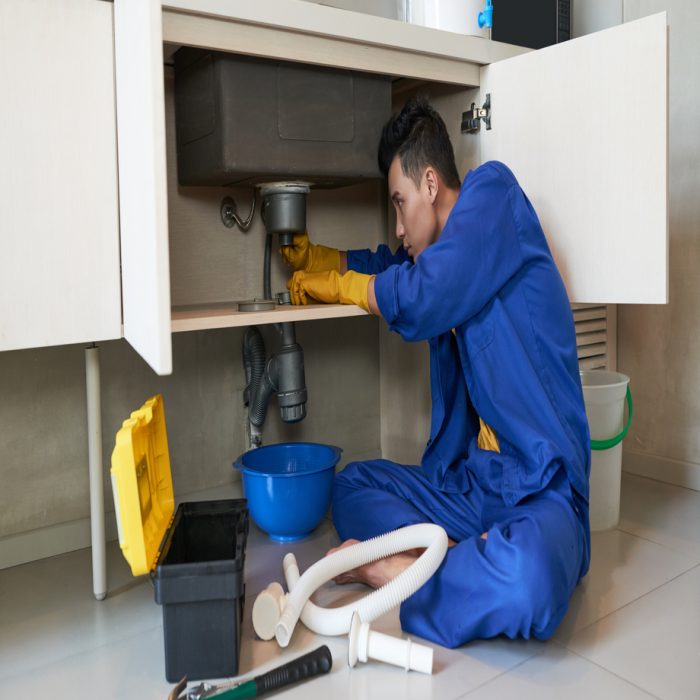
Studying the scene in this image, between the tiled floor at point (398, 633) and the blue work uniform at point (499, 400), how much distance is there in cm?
6

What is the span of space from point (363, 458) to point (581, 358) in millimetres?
629

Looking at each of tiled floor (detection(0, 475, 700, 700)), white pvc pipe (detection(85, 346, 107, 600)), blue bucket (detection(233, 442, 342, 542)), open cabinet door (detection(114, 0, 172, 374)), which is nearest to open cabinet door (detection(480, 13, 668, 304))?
tiled floor (detection(0, 475, 700, 700))

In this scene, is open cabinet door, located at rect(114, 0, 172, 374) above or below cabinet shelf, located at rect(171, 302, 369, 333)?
above

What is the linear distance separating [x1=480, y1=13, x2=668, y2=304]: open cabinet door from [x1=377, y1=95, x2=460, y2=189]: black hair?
4.6 inches

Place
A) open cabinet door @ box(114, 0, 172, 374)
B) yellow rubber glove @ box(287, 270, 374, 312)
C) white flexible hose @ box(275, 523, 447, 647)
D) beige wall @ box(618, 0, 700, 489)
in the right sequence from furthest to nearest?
beige wall @ box(618, 0, 700, 489) < yellow rubber glove @ box(287, 270, 374, 312) < white flexible hose @ box(275, 523, 447, 647) < open cabinet door @ box(114, 0, 172, 374)

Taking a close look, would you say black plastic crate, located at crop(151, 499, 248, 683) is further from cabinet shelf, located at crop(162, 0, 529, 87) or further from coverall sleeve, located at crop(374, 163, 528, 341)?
cabinet shelf, located at crop(162, 0, 529, 87)

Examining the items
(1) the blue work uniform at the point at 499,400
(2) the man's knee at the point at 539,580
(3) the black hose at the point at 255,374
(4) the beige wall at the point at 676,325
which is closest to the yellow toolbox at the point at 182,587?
(1) the blue work uniform at the point at 499,400

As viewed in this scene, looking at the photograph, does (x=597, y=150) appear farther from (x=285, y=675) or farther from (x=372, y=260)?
(x=285, y=675)

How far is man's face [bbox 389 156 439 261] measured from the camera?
141 cm

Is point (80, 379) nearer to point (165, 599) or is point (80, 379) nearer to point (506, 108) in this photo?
point (165, 599)

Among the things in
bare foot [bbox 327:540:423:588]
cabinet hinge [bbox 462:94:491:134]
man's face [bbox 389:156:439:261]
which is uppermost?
cabinet hinge [bbox 462:94:491:134]

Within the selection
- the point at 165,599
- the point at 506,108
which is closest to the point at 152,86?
the point at 165,599

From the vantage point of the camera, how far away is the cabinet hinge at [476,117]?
4.75 ft

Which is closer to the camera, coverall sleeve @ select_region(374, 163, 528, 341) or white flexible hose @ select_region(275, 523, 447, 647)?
white flexible hose @ select_region(275, 523, 447, 647)
